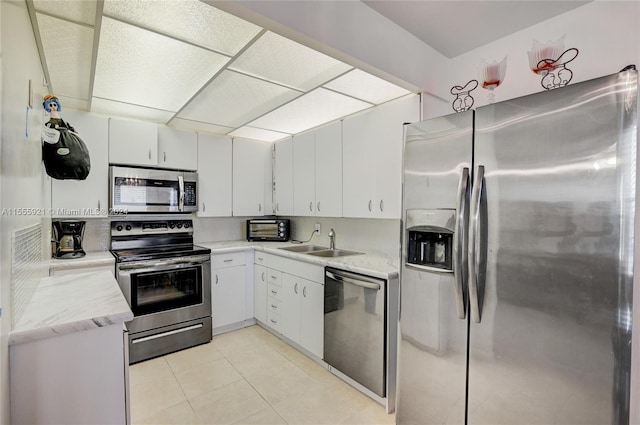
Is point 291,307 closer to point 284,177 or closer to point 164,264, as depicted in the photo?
point 164,264

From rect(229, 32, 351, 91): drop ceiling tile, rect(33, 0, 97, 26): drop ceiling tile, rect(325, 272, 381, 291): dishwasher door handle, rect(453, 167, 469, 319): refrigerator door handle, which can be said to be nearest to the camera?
rect(33, 0, 97, 26): drop ceiling tile

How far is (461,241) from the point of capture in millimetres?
1554

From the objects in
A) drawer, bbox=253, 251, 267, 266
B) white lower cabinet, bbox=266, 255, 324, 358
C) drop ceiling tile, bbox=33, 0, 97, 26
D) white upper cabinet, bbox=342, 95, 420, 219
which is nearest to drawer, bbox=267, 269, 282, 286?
white lower cabinet, bbox=266, 255, 324, 358

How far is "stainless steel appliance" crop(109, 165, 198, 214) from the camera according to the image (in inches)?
117

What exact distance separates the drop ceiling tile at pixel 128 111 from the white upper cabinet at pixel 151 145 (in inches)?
2.9

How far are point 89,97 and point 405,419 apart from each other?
3341 mm

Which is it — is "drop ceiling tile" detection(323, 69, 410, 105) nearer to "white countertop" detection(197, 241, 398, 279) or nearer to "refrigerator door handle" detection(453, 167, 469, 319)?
"refrigerator door handle" detection(453, 167, 469, 319)

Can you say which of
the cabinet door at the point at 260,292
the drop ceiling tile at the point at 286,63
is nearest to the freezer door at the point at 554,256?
the drop ceiling tile at the point at 286,63

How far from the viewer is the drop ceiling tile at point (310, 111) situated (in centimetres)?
254

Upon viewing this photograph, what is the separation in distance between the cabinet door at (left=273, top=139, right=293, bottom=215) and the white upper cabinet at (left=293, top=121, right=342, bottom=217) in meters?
0.10

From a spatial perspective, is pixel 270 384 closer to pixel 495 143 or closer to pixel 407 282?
pixel 407 282

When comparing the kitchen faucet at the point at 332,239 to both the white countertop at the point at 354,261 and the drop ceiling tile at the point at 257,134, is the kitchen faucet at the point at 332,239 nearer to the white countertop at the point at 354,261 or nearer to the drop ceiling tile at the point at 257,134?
the white countertop at the point at 354,261

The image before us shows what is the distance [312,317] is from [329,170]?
1408mm

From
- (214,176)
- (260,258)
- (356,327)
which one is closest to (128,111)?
(214,176)
